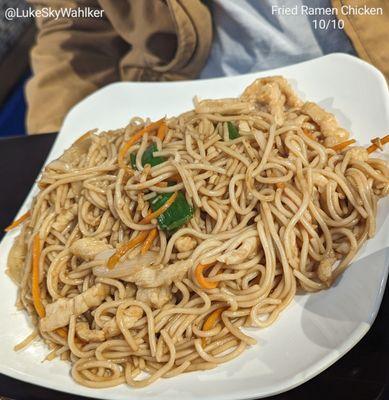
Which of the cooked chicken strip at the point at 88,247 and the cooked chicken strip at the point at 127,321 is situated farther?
the cooked chicken strip at the point at 88,247

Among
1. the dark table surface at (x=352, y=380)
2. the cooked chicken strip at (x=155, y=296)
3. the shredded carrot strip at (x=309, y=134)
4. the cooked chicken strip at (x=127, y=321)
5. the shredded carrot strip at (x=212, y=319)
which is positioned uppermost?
the shredded carrot strip at (x=309, y=134)

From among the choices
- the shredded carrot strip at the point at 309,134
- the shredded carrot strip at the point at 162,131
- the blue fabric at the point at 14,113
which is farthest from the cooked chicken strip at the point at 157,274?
the blue fabric at the point at 14,113

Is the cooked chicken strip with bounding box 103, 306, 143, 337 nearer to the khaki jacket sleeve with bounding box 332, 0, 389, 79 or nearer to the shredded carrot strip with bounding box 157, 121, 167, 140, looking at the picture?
the shredded carrot strip with bounding box 157, 121, 167, 140

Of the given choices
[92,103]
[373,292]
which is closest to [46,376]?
[373,292]

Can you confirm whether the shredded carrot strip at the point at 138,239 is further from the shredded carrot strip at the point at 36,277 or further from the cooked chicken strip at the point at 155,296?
the shredded carrot strip at the point at 36,277

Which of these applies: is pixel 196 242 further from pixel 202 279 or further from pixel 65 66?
pixel 65 66

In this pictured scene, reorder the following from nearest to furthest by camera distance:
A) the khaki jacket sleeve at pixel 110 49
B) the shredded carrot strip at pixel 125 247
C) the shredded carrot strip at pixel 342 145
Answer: the shredded carrot strip at pixel 125 247 → the shredded carrot strip at pixel 342 145 → the khaki jacket sleeve at pixel 110 49

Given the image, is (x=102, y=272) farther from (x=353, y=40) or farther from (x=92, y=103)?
(x=353, y=40)
